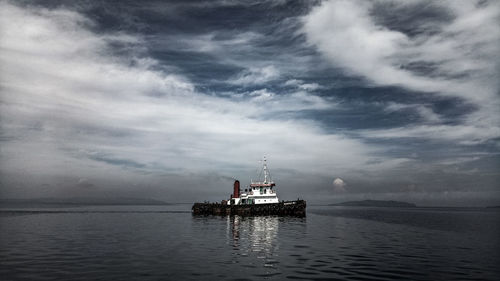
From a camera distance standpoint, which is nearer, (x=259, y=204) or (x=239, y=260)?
(x=239, y=260)

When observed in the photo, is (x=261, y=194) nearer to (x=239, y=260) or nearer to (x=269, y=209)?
(x=269, y=209)

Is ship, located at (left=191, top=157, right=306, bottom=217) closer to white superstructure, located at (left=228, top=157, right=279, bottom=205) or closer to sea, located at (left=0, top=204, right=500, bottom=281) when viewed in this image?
Result: white superstructure, located at (left=228, top=157, right=279, bottom=205)

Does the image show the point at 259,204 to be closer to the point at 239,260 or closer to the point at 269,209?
the point at 269,209

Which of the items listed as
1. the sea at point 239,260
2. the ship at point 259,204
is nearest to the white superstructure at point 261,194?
the ship at point 259,204

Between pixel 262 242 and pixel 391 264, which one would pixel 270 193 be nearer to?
pixel 262 242

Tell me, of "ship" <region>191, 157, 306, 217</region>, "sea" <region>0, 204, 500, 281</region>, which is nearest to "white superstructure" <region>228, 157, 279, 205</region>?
"ship" <region>191, 157, 306, 217</region>

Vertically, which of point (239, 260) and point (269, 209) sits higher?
point (269, 209)

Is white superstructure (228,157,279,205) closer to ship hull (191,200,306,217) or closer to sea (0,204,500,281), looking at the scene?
ship hull (191,200,306,217)

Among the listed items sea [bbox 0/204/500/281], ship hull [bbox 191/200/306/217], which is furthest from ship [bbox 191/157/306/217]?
sea [bbox 0/204/500/281]

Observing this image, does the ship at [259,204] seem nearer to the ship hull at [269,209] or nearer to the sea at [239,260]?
the ship hull at [269,209]

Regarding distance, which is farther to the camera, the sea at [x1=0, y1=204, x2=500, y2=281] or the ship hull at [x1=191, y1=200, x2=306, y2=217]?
the ship hull at [x1=191, y1=200, x2=306, y2=217]

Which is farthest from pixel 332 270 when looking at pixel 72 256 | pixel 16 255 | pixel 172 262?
pixel 16 255

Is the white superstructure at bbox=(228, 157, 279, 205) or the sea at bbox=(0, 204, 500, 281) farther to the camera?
the white superstructure at bbox=(228, 157, 279, 205)

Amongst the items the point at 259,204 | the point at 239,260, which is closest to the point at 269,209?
the point at 259,204
